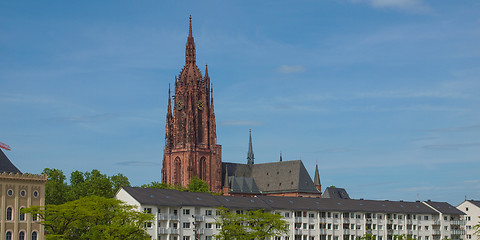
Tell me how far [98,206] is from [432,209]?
98253 millimetres

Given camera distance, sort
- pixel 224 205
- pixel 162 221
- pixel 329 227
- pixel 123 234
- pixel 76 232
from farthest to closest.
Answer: pixel 329 227
pixel 224 205
pixel 162 221
pixel 76 232
pixel 123 234

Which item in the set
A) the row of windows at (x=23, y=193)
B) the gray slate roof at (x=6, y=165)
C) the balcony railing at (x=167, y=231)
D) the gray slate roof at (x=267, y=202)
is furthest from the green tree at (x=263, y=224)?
the gray slate roof at (x=6, y=165)

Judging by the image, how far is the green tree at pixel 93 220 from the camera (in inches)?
4771

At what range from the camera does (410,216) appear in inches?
7402

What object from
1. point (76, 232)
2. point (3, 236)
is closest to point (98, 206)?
point (76, 232)

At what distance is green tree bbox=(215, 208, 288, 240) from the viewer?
457 ft

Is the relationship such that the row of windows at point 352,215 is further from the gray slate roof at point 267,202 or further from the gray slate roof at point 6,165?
the gray slate roof at point 6,165

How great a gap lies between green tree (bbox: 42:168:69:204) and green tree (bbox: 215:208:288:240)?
3419 cm

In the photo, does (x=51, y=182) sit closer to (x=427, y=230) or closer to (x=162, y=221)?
(x=162, y=221)

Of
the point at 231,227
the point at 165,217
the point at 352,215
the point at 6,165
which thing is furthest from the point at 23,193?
the point at 352,215

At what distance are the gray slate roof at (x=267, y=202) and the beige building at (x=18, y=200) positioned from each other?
17183 millimetres

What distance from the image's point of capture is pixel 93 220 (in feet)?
415

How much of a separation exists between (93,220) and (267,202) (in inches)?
1920

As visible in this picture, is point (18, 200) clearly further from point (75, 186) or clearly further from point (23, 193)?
point (75, 186)
